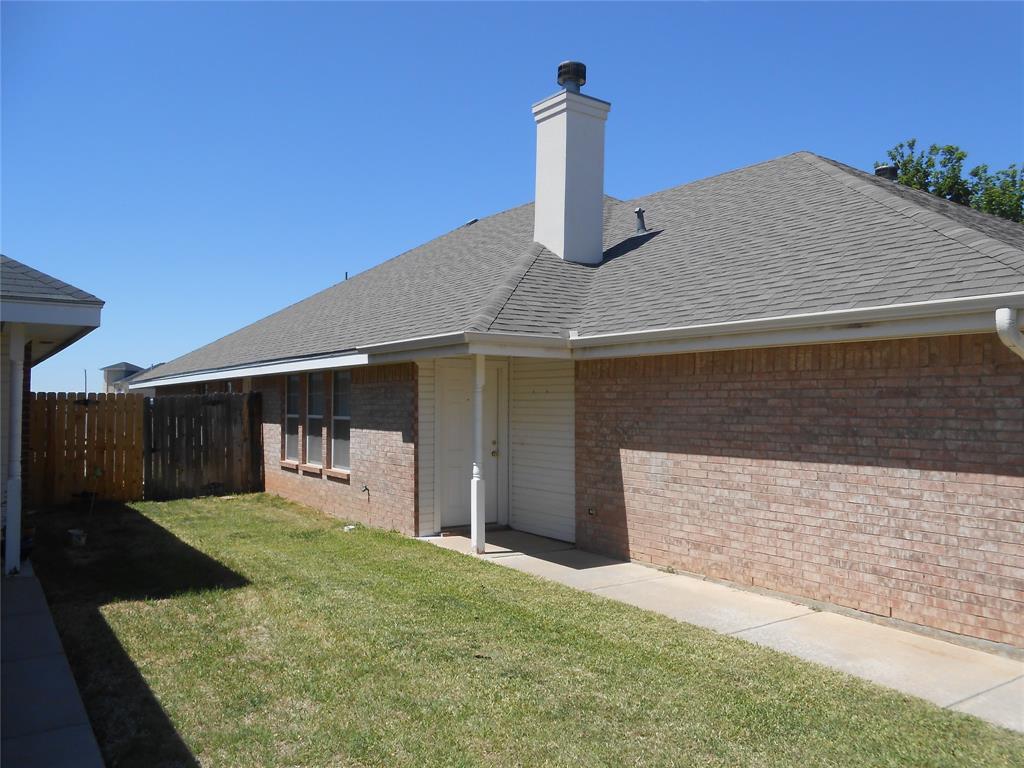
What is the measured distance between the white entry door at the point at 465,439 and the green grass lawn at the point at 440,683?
2.91 meters

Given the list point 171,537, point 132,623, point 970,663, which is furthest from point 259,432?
point 970,663

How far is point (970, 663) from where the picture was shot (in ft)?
18.5

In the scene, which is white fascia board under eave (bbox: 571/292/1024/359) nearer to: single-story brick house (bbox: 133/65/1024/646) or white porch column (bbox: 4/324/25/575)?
single-story brick house (bbox: 133/65/1024/646)

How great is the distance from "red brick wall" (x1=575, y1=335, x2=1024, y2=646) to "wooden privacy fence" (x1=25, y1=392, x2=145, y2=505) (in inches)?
391

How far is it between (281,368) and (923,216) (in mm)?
10749

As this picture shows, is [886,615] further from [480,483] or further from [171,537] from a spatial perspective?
[171,537]

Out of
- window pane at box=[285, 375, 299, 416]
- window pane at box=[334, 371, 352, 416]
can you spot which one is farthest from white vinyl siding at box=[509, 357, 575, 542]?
window pane at box=[285, 375, 299, 416]

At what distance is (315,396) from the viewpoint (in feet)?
46.8

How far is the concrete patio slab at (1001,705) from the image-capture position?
4637mm

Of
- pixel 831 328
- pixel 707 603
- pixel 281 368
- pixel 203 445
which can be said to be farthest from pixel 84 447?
pixel 831 328

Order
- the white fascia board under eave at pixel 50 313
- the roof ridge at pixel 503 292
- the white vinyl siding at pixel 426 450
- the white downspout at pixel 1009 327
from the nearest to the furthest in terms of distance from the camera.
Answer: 1. the white downspout at pixel 1009 327
2. the white fascia board under eave at pixel 50 313
3. the roof ridge at pixel 503 292
4. the white vinyl siding at pixel 426 450

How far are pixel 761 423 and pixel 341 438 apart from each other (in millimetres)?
7804

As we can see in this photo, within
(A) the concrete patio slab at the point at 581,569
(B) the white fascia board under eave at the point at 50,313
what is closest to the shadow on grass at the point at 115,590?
(B) the white fascia board under eave at the point at 50,313

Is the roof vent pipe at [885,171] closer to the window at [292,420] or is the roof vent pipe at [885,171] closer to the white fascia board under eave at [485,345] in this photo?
the white fascia board under eave at [485,345]
